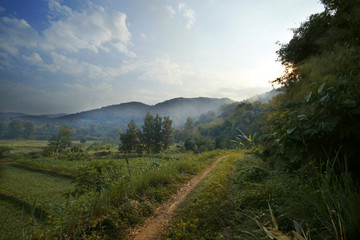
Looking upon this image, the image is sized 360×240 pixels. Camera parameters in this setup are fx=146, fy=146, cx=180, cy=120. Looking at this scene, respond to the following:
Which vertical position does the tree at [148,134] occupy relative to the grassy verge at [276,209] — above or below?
below

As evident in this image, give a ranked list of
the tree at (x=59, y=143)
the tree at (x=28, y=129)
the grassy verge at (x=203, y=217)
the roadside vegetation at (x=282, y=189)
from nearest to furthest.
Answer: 1. the roadside vegetation at (x=282, y=189)
2. the grassy verge at (x=203, y=217)
3. the tree at (x=59, y=143)
4. the tree at (x=28, y=129)

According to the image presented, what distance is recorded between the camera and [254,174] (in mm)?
5223

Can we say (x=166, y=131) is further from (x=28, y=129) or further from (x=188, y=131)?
(x=28, y=129)

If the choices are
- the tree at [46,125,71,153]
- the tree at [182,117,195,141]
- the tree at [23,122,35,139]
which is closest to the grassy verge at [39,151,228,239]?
the tree at [46,125,71,153]

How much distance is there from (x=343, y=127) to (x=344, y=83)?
2.43 ft

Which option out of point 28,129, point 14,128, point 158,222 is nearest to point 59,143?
point 14,128

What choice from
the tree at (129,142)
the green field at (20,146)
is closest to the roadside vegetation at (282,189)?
the tree at (129,142)

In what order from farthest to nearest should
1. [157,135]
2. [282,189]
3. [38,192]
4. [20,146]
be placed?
[157,135]
[20,146]
[38,192]
[282,189]

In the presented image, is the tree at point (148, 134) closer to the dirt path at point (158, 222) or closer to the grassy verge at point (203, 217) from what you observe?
the dirt path at point (158, 222)

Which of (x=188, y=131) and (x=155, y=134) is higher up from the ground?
(x=155, y=134)

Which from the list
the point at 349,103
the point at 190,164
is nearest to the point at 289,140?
the point at 349,103

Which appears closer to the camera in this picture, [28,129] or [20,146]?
[20,146]

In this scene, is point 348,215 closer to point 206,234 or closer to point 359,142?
point 359,142

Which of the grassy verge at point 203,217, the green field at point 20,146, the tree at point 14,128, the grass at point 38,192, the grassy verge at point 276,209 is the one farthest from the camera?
the tree at point 14,128
